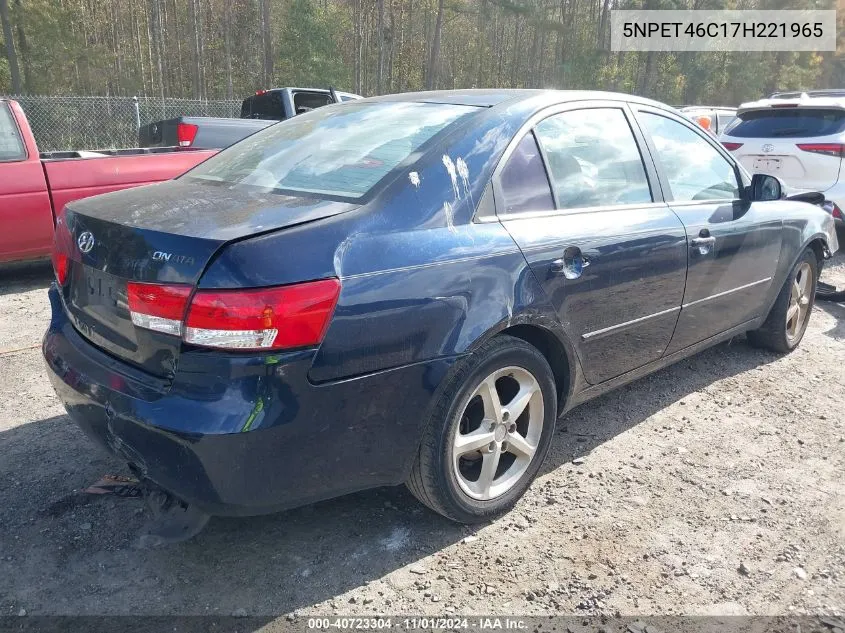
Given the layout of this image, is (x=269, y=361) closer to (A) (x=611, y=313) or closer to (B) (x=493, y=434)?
(B) (x=493, y=434)

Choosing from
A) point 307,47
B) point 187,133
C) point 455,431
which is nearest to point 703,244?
point 455,431

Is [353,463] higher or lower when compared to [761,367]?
higher

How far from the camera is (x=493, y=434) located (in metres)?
2.69

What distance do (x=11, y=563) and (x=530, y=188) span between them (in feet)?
7.83

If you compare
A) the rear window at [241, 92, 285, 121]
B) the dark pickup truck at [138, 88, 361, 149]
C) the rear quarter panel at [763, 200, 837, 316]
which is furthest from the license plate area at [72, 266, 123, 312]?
the rear window at [241, 92, 285, 121]

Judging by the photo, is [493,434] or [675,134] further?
[675,134]

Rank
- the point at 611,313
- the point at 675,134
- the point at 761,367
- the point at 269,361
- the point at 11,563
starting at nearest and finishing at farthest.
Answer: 1. the point at 269,361
2. the point at 11,563
3. the point at 611,313
4. the point at 675,134
5. the point at 761,367

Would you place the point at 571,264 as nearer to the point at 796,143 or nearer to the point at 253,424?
the point at 253,424

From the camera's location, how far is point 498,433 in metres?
2.71

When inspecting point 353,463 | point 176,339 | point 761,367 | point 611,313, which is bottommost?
point 761,367

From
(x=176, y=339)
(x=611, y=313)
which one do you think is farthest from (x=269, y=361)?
(x=611, y=313)

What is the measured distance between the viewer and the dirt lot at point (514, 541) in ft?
7.61

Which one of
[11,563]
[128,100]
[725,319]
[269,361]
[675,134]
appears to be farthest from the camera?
[128,100]

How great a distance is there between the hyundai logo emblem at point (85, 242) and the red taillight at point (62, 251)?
0.13m
